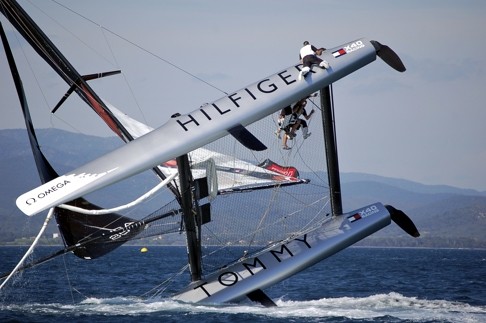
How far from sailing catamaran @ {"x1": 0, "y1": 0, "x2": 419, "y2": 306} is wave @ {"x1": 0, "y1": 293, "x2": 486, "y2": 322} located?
0.64 metres

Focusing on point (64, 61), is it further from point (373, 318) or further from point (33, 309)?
point (373, 318)

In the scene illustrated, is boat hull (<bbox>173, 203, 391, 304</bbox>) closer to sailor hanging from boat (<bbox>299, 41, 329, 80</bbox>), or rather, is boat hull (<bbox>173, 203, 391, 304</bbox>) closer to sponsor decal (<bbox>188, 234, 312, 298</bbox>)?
sponsor decal (<bbox>188, 234, 312, 298</bbox>)

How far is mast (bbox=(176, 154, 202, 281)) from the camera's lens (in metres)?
24.2

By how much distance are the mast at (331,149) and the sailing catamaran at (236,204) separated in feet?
0.08

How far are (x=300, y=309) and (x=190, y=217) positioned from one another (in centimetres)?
346

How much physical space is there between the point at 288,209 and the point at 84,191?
6.99 meters

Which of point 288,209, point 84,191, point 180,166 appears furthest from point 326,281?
point 84,191

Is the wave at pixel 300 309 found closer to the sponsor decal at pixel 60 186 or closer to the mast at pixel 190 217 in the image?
the mast at pixel 190 217

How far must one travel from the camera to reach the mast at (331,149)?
26.4 m

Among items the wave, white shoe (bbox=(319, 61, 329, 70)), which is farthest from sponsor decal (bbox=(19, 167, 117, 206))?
white shoe (bbox=(319, 61, 329, 70))

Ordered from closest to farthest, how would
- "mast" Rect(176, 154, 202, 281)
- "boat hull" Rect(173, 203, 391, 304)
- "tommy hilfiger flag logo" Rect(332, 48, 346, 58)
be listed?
"mast" Rect(176, 154, 202, 281) < "tommy hilfiger flag logo" Rect(332, 48, 346, 58) < "boat hull" Rect(173, 203, 391, 304)

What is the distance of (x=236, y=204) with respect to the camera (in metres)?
25.6

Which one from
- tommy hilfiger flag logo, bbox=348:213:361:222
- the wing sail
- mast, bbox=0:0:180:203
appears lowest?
tommy hilfiger flag logo, bbox=348:213:361:222

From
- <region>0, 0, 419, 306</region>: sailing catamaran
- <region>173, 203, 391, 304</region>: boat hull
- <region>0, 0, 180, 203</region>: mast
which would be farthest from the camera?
<region>0, 0, 180, 203</region>: mast
